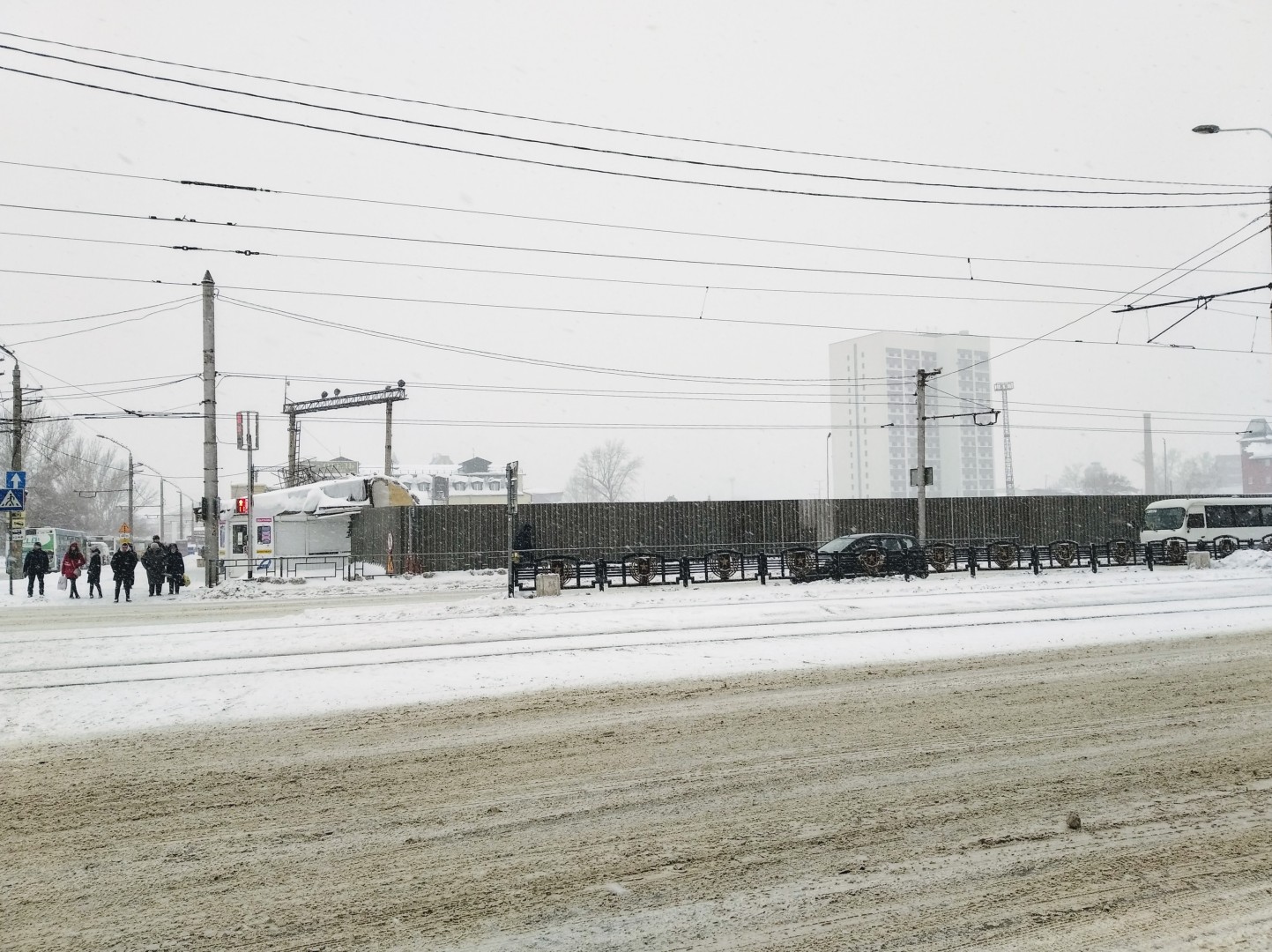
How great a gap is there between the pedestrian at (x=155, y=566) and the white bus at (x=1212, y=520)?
35.9 m

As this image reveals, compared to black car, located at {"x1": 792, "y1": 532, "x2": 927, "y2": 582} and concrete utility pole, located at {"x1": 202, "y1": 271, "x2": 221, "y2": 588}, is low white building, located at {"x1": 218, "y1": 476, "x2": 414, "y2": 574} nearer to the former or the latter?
concrete utility pole, located at {"x1": 202, "y1": 271, "x2": 221, "y2": 588}

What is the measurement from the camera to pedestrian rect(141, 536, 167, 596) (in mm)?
25594

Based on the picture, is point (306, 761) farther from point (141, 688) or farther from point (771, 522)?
point (771, 522)

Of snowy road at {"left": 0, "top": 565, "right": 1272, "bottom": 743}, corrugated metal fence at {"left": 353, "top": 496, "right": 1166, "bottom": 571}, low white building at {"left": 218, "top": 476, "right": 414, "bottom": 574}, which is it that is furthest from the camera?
low white building at {"left": 218, "top": 476, "right": 414, "bottom": 574}

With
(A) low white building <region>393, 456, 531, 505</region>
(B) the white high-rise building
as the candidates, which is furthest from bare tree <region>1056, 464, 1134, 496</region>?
(A) low white building <region>393, 456, 531, 505</region>

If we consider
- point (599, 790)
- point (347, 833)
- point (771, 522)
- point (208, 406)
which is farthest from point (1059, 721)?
point (771, 522)

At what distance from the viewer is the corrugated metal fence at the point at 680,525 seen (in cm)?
3450

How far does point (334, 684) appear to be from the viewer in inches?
388

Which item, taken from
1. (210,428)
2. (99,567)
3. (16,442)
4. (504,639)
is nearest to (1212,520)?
(504,639)

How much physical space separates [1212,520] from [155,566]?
38.6 meters

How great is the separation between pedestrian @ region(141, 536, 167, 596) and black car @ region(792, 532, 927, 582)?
1809 cm

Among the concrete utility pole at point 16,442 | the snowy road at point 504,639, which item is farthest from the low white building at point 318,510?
the snowy road at point 504,639

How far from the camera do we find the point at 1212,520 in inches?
1421

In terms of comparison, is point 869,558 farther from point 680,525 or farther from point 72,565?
point 72,565
